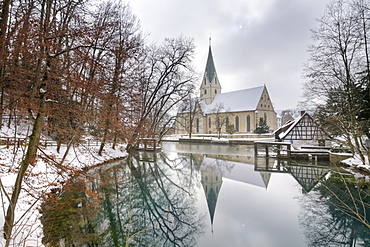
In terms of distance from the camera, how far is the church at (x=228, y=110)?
1714 inches

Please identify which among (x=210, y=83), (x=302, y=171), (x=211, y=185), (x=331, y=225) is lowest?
(x=331, y=225)

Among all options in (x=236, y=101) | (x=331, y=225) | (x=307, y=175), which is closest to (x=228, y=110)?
(x=236, y=101)

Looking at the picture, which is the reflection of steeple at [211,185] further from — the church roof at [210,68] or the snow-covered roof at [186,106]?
the church roof at [210,68]

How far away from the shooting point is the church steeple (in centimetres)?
5444

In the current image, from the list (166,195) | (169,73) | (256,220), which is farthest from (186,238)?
(169,73)

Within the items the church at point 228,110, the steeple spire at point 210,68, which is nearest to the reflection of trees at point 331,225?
the church at point 228,110

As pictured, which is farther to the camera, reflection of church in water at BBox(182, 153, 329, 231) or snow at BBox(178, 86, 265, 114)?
snow at BBox(178, 86, 265, 114)

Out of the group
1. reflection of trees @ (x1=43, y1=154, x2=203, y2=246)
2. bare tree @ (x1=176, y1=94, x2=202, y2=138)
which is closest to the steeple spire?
bare tree @ (x1=176, y1=94, x2=202, y2=138)

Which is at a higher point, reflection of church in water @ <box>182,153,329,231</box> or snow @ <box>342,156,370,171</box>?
snow @ <box>342,156,370,171</box>

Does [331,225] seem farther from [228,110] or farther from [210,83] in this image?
[210,83]

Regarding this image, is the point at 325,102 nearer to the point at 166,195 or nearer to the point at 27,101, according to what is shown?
the point at 166,195

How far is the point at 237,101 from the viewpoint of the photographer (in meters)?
48.2

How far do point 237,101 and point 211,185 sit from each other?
4043 cm

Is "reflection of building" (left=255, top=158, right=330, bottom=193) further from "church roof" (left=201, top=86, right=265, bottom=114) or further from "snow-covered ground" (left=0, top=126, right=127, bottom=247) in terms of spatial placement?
"church roof" (left=201, top=86, right=265, bottom=114)
